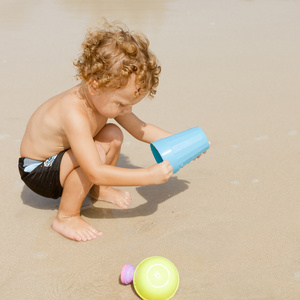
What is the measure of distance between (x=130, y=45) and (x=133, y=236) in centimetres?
93

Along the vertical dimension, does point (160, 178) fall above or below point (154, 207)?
above

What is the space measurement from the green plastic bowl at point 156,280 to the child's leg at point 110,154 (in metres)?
0.69

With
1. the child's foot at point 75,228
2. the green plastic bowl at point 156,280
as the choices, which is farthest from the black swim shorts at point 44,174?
the green plastic bowl at point 156,280

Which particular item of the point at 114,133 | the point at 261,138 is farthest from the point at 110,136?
the point at 261,138

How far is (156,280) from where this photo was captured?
1688mm

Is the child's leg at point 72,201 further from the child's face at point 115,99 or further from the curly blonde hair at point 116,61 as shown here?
the curly blonde hair at point 116,61

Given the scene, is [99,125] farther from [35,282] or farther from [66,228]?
[35,282]

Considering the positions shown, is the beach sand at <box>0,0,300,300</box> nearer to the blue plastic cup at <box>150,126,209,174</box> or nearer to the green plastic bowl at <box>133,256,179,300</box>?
the green plastic bowl at <box>133,256,179,300</box>

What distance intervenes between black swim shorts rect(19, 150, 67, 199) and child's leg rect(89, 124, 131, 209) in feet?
0.73

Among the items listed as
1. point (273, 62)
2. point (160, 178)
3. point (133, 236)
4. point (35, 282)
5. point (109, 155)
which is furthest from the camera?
point (273, 62)

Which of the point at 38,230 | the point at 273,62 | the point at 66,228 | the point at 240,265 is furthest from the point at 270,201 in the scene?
the point at 273,62

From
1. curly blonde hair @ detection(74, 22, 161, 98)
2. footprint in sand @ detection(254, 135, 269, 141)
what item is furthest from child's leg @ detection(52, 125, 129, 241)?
footprint in sand @ detection(254, 135, 269, 141)

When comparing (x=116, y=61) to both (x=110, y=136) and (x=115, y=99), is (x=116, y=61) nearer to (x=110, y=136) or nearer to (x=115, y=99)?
(x=115, y=99)

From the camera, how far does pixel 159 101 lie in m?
3.77
